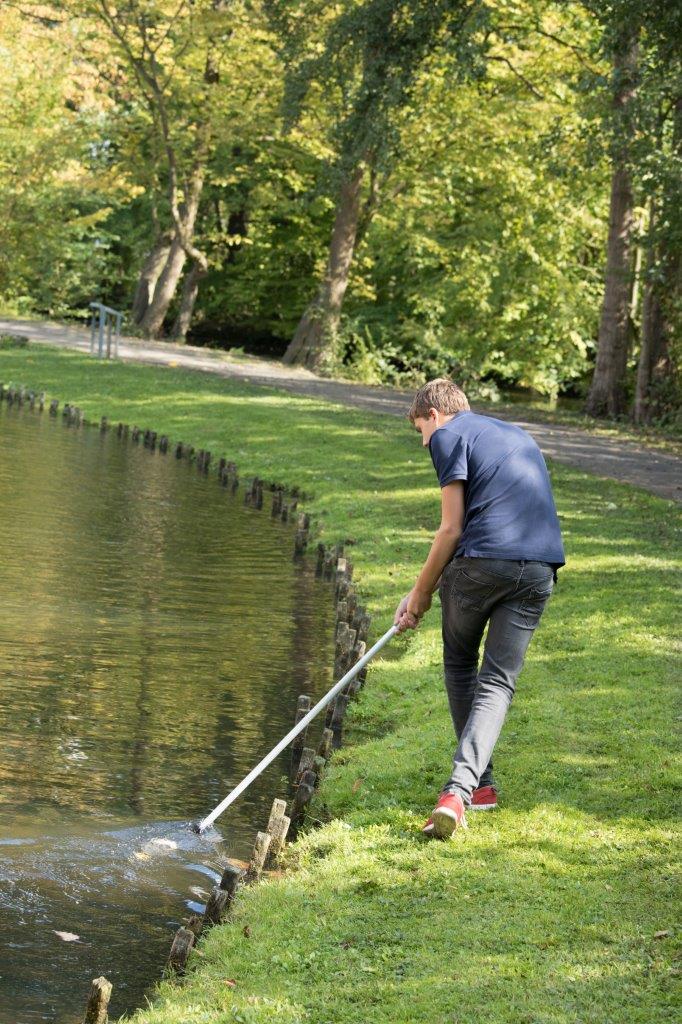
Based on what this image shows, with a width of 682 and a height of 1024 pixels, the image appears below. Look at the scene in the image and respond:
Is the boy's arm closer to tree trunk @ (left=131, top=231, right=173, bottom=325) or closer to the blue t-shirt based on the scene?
the blue t-shirt

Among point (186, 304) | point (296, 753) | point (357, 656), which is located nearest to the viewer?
point (296, 753)

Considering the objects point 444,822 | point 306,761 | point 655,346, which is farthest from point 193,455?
point 444,822

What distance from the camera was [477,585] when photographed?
6.80 meters

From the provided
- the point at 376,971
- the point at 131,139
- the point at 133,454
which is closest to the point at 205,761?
the point at 376,971

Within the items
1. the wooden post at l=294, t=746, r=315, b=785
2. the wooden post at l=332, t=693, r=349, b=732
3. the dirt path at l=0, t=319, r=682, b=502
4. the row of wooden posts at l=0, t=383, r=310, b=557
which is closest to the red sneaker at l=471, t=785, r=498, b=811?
the wooden post at l=294, t=746, r=315, b=785

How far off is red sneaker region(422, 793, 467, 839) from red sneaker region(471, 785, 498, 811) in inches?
16.8

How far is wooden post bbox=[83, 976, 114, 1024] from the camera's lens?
5.06 meters

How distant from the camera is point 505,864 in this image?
641cm

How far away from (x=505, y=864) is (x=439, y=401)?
2.14 metres

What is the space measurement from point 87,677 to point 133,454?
42.6 ft

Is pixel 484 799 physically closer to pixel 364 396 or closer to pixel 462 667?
pixel 462 667

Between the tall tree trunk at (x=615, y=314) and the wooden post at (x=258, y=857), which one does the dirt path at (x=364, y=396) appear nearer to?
the tall tree trunk at (x=615, y=314)

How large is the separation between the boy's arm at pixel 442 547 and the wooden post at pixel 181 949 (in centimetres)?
184

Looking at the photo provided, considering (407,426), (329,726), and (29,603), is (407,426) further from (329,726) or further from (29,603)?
(329,726)
